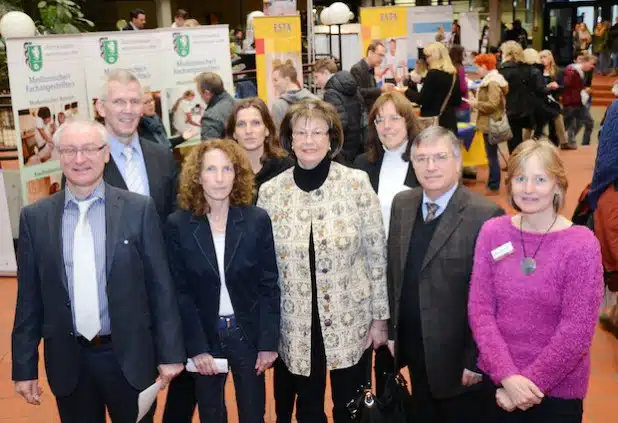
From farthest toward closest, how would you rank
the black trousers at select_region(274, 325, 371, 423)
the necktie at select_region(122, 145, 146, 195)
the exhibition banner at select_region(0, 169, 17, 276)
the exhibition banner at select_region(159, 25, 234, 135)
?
1. the exhibition banner at select_region(159, 25, 234, 135)
2. the exhibition banner at select_region(0, 169, 17, 276)
3. the necktie at select_region(122, 145, 146, 195)
4. the black trousers at select_region(274, 325, 371, 423)

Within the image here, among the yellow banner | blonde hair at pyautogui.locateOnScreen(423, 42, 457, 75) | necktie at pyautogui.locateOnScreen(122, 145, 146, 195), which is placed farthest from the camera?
the yellow banner

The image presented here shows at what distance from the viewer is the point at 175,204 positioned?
3.29m

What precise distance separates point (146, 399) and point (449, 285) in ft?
3.93

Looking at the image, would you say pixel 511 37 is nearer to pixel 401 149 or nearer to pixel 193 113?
pixel 193 113

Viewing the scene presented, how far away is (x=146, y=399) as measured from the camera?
2.62m

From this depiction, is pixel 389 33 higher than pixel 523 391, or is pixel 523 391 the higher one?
pixel 389 33

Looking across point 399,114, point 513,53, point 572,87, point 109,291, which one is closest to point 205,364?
point 109,291

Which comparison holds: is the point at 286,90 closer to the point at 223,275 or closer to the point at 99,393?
the point at 223,275

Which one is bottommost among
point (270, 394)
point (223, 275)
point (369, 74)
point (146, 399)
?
point (270, 394)

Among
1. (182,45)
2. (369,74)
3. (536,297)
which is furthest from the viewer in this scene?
(369,74)

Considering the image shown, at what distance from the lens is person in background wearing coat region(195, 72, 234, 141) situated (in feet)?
19.0

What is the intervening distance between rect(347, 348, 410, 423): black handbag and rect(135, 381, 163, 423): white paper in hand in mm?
753

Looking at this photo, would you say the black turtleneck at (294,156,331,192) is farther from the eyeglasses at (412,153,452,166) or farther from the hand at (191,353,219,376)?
the hand at (191,353,219,376)

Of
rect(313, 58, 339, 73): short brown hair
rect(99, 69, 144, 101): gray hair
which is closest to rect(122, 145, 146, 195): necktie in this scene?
rect(99, 69, 144, 101): gray hair
